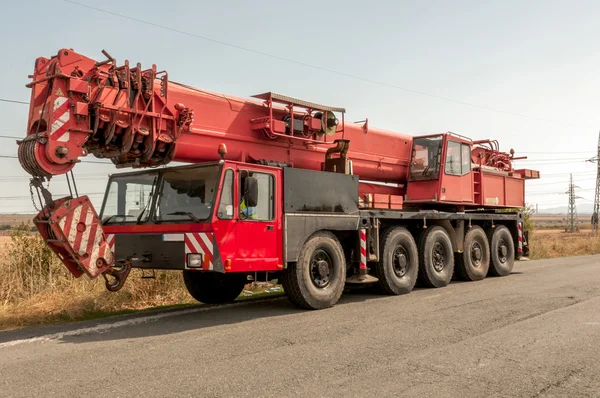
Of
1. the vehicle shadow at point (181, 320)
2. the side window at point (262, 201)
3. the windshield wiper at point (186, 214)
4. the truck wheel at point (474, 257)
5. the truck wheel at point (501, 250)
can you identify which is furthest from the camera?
the truck wheel at point (501, 250)

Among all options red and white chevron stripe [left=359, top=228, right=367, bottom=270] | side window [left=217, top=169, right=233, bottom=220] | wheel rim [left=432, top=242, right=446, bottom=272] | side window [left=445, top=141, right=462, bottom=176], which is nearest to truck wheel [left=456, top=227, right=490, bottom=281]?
wheel rim [left=432, top=242, right=446, bottom=272]

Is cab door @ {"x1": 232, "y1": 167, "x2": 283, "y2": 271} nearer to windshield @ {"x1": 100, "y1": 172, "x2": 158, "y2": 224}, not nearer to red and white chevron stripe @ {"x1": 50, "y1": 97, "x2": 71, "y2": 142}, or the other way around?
windshield @ {"x1": 100, "y1": 172, "x2": 158, "y2": 224}

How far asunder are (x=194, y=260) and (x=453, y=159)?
698cm

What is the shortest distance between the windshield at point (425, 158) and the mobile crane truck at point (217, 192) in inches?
37.6

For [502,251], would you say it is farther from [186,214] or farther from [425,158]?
[186,214]

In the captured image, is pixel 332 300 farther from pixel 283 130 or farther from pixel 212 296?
pixel 283 130

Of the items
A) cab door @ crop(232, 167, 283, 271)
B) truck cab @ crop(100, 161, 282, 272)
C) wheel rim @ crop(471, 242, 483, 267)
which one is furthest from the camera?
wheel rim @ crop(471, 242, 483, 267)

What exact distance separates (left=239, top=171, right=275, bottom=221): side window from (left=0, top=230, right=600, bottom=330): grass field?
271cm

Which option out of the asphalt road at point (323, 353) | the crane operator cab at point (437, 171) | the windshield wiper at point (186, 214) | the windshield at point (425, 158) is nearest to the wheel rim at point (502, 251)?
the crane operator cab at point (437, 171)

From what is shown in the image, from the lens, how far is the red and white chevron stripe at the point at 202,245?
677 centimetres

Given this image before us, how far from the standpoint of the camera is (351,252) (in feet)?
30.2

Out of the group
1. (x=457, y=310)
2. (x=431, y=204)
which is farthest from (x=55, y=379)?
(x=431, y=204)

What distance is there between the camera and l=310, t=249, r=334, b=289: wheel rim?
813 centimetres

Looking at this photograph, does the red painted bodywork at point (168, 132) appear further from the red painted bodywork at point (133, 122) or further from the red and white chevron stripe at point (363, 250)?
the red and white chevron stripe at point (363, 250)
